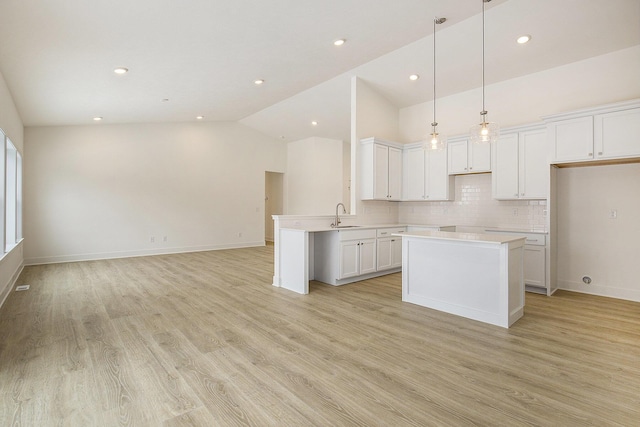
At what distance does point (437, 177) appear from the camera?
5.97m

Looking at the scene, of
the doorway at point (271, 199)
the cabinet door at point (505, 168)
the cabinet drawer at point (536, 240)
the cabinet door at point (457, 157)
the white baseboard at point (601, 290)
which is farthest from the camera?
the doorway at point (271, 199)

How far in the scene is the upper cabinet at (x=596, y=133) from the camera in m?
3.85

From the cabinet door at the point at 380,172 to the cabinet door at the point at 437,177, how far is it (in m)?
0.75

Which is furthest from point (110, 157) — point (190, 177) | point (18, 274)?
point (18, 274)

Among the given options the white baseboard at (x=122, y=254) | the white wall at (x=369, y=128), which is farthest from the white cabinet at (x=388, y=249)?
the white baseboard at (x=122, y=254)

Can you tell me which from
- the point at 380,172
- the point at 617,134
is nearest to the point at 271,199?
the point at 380,172

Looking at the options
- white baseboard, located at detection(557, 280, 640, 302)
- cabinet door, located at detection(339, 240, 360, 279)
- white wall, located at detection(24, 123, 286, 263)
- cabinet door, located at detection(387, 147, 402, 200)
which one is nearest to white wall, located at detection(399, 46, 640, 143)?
cabinet door, located at detection(387, 147, 402, 200)

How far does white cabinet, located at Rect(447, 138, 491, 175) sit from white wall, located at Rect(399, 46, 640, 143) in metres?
0.43

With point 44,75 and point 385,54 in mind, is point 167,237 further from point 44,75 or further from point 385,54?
point 385,54

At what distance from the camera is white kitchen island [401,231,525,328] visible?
3.31 m

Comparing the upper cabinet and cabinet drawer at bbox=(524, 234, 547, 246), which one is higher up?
the upper cabinet

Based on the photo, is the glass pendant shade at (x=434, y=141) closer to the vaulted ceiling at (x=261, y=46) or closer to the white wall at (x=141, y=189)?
the vaulted ceiling at (x=261, y=46)

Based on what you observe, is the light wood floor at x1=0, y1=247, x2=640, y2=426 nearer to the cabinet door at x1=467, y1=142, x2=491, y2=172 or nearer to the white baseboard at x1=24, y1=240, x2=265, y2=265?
the cabinet door at x1=467, y1=142, x2=491, y2=172

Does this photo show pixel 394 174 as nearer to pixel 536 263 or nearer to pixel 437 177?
pixel 437 177
